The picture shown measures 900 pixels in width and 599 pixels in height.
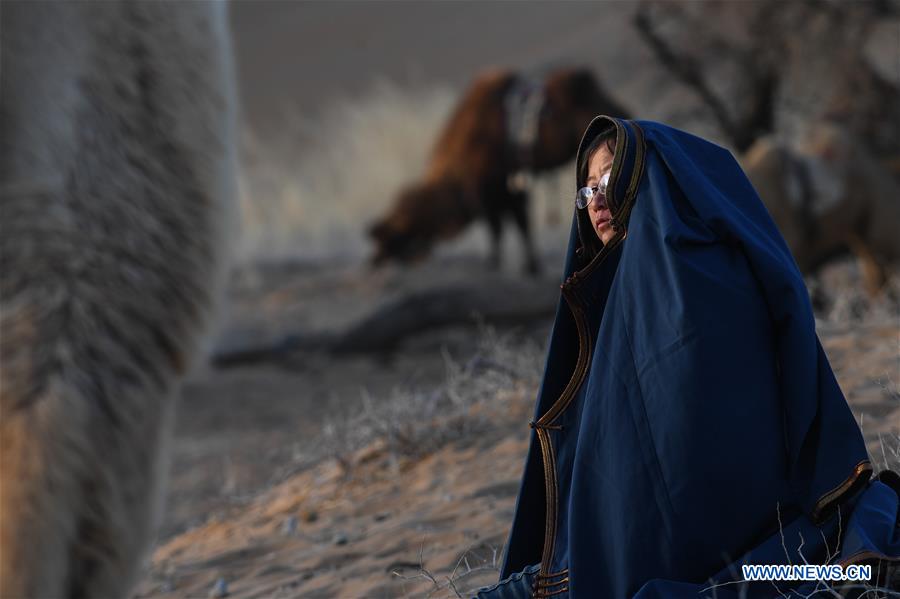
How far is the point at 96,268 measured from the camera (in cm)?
162

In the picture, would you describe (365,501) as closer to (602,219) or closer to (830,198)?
(602,219)

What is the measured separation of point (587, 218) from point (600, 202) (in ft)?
0.35

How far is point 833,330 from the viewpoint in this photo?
16.6 feet

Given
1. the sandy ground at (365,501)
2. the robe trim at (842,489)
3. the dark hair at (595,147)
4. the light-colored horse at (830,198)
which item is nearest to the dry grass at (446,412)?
the sandy ground at (365,501)

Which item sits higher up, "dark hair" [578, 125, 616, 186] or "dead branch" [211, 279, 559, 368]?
"dark hair" [578, 125, 616, 186]

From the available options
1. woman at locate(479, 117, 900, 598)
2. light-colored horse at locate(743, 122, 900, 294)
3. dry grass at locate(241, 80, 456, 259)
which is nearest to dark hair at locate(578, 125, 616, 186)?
woman at locate(479, 117, 900, 598)

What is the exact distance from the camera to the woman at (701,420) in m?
2.42

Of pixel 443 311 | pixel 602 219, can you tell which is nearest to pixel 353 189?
pixel 443 311

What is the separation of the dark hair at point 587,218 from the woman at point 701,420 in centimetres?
15

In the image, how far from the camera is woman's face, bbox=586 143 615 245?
108 inches

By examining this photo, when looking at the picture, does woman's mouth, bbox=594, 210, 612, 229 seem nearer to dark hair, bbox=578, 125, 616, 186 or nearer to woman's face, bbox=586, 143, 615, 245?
woman's face, bbox=586, 143, 615, 245

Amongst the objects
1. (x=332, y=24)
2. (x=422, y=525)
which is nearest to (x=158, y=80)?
(x=422, y=525)

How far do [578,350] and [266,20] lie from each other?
44.7m

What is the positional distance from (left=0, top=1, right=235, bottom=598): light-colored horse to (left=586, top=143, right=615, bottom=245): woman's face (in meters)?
1.09
